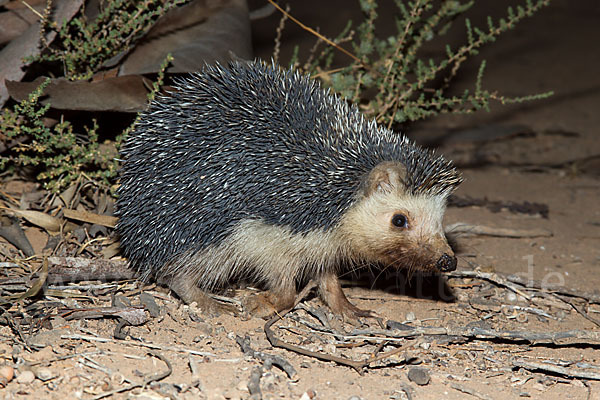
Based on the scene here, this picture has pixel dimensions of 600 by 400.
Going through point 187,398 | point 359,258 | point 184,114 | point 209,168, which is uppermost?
point 184,114

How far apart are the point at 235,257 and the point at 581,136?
23.3ft

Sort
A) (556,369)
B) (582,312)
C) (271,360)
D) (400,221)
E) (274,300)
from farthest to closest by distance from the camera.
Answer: (582,312) < (274,300) < (400,221) < (556,369) < (271,360)

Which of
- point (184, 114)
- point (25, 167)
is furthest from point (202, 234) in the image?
point (25, 167)

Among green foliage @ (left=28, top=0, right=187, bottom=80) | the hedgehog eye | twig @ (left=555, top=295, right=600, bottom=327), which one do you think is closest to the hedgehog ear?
the hedgehog eye

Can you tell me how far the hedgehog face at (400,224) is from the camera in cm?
504

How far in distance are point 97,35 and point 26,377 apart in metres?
3.21

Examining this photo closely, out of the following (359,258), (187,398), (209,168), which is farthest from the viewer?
(359,258)

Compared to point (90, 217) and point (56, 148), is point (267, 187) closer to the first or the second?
point (90, 217)

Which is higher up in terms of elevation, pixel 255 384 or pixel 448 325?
pixel 448 325

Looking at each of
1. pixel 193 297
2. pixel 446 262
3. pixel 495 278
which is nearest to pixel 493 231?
pixel 495 278

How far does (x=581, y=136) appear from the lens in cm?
1022

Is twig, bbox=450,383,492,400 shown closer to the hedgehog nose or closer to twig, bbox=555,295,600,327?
the hedgehog nose

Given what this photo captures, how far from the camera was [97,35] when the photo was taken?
596 cm

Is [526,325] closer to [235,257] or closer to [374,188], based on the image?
[374,188]
